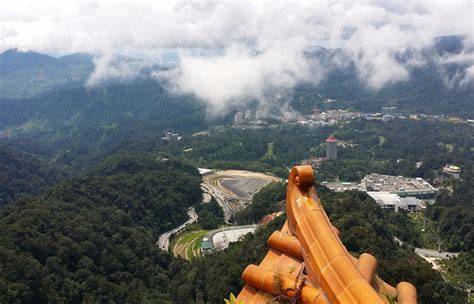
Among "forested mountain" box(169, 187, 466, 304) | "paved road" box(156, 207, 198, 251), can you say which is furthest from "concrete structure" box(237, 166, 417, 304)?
"paved road" box(156, 207, 198, 251)

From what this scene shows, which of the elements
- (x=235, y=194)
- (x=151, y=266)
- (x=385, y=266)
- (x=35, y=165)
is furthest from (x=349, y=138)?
(x=385, y=266)

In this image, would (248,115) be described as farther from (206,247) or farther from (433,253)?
(433,253)

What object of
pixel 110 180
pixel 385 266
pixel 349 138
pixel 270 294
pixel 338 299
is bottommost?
pixel 349 138

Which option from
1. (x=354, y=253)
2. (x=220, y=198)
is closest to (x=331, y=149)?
(x=220, y=198)

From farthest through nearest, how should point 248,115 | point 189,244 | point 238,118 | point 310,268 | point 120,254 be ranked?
1. point 248,115
2. point 238,118
3. point 189,244
4. point 120,254
5. point 310,268

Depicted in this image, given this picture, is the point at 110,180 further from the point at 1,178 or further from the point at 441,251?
the point at 441,251

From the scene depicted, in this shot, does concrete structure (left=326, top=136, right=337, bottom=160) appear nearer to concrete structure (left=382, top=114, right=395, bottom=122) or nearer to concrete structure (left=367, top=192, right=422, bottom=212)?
concrete structure (left=367, top=192, right=422, bottom=212)
